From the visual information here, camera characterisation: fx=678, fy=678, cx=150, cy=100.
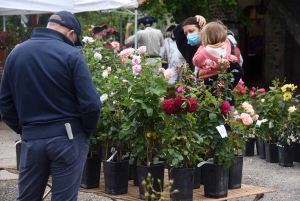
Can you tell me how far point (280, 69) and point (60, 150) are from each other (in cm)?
1481

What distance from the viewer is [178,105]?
4609mm

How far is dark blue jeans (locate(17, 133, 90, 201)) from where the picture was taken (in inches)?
145

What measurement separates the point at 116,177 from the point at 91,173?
32cm

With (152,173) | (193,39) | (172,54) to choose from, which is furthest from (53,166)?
(172,54)

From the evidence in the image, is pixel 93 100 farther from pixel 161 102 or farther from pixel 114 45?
pixel 114 45

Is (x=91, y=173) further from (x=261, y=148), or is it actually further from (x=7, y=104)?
(x=261, y=148)

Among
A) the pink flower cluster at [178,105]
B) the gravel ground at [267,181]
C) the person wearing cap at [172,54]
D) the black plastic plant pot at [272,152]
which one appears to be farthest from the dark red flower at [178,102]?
the person wearing cap at [172,54]

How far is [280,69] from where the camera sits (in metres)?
17.9

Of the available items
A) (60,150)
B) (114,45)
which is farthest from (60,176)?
(114,45)

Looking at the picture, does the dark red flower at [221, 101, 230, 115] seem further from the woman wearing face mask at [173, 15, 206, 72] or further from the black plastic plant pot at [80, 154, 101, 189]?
the woman wearing face mask at [173, 15, 206, 72]

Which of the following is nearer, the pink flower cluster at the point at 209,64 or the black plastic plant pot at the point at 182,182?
the black plastic plant pot at the point at 182,182

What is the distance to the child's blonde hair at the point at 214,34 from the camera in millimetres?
5664

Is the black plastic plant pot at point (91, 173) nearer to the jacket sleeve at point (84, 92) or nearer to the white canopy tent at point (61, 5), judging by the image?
the jacket sleeve at point (84, 92)

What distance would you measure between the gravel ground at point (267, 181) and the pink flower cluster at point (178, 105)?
1.87 meters
